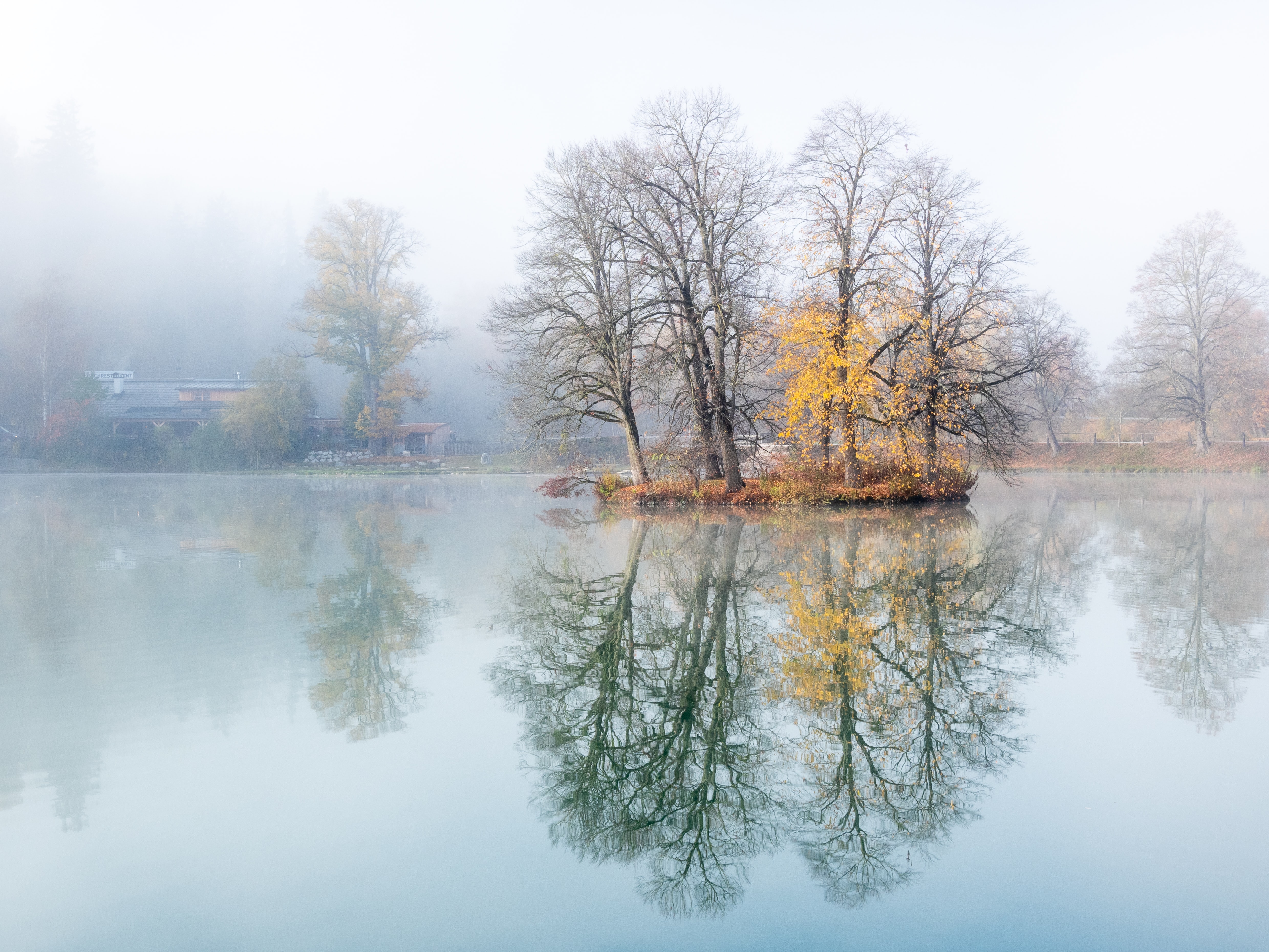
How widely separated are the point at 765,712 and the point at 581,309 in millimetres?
22831

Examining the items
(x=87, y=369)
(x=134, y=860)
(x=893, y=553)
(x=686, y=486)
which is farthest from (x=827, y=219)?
(x=87, y=369)

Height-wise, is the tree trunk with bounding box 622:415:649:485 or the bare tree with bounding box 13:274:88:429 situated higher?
the bare tree with bounding box 13:274:88:429

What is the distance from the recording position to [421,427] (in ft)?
214

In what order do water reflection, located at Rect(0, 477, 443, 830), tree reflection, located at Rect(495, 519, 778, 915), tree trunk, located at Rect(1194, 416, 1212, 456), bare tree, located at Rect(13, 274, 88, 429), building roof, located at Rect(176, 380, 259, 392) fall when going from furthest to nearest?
building roof, located at Rect(176, 380, 259, 392)
bare tree, located at Rect(13, 274, 88, 429)
tree trunk, located at Rect(1194, 416, 1212, 456)
water reflection, located at Rect(0, 477, 443, 830)
tree reflection, located at Rect(495, 519, 778, 915)

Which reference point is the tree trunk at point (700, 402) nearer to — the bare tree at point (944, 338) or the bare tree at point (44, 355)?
the bare tree at point (944, 338)

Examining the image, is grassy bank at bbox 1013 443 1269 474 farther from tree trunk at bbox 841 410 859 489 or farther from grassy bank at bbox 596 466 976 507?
tree trunk at bbox 841 410 859 489

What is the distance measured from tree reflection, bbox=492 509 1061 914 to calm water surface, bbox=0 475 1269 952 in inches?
1.2

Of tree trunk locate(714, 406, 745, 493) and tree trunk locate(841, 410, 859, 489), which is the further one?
tree trunk locate(714, 406, 745, 493)

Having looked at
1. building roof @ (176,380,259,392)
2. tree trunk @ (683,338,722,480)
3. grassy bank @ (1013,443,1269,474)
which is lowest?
grassy bank @ (1013,443,1269,474)

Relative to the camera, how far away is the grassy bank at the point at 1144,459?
1850 inches

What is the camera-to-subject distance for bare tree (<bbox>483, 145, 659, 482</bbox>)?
2555cm

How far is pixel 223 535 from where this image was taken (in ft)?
59.2

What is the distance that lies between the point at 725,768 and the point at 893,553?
373 inches

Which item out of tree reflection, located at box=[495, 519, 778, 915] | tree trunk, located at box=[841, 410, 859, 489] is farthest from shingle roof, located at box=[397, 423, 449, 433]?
tree reflection, located at box=[495, 519, 778, 915]
